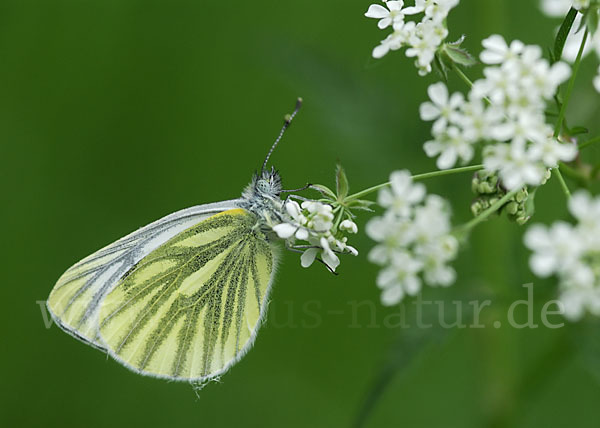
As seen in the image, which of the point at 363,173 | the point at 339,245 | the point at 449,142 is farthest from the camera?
the point at 363,173

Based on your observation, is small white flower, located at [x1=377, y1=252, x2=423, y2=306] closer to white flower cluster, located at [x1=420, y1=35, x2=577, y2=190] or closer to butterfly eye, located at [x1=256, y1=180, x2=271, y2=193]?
white flower cluster, located at [x1=420, y1=35, x2=577, y2=190]

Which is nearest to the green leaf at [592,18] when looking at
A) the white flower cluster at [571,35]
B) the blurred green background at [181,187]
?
the white flower cluster at [571,35]

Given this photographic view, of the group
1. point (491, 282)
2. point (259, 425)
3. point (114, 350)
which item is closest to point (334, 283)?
point (259, 425)

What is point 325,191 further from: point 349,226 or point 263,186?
point 263,186

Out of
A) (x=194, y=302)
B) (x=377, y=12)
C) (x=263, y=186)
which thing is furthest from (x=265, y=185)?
(x=377, y=12)

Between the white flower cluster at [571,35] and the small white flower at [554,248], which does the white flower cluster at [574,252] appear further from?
the white flower cluster at [571,35]

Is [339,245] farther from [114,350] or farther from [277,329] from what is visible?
[277,329]
